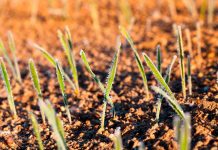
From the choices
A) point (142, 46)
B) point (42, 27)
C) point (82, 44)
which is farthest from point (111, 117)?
point (42, 27)

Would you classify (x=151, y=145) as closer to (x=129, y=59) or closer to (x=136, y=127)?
(x=136, y=127)

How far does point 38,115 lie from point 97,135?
318 mm

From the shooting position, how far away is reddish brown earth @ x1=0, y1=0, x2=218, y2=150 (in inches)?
47.8

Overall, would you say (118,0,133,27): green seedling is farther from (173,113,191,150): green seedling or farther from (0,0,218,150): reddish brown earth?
(173,113,191,150): green seedling

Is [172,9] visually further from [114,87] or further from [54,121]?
[54,121]

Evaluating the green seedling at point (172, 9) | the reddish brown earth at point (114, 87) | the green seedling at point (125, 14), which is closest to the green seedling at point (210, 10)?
the reddish brown earth at point (114, 87)

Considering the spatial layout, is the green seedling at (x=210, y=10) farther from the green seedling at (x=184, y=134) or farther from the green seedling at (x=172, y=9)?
the green seedling at (x=184, y=134)

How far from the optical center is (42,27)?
99.9 inches

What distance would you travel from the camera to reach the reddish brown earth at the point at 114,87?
3.98ft

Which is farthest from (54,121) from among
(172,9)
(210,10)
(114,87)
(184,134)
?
(172,9)

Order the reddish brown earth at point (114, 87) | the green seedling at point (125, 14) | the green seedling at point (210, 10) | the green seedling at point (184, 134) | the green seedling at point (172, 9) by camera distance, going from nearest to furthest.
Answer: the green seedling at point (184, 134), the reddish brown earth at point (114, 87), the green seedling at point (210, 10), the green seedling at point (125, 14), the green seedling at point (172, 9)

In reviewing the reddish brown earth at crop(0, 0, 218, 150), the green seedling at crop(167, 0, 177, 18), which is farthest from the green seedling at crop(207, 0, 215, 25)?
the green seedling at crop(167, 0, 177, 18)

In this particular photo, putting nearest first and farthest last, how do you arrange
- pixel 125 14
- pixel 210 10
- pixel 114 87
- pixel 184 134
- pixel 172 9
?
pixel 184 134
pixel 114 87
pixel 210 10
pixel 125 14
pixel 172 9

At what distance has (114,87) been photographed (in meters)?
1.61
